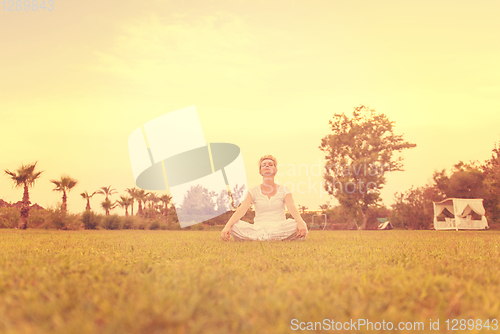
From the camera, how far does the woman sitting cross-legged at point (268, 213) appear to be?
6.70 metres

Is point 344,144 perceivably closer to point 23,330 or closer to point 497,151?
point 497,151

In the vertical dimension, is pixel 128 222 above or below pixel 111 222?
below

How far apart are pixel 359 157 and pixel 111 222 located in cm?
2208

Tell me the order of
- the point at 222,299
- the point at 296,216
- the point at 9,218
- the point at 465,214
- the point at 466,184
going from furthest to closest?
the point at 466,184
the point at 465,214
the point at 9,218
the point at 296,216
the point at 222,299

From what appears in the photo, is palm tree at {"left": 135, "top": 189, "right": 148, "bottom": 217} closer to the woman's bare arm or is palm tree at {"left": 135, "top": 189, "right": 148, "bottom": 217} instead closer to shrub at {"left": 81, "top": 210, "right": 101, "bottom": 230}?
shrub at {"left": 81, "top": 210, "right": 101, "bottom": 230}

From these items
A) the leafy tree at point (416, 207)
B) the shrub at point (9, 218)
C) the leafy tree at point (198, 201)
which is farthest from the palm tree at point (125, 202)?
the leafy tree at point (416, 207)

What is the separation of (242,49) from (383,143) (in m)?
19.5

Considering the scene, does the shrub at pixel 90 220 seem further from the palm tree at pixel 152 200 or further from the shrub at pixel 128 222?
the palm tree at pixel 152 200

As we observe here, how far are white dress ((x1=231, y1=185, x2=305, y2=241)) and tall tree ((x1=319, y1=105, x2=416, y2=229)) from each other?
22671 millimetres

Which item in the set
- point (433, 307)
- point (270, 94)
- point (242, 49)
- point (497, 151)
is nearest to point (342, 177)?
point (497, 151)

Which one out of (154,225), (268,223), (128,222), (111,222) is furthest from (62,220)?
(268,223)

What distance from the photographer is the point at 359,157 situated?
2977cm

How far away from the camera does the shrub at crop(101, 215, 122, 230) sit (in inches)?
744

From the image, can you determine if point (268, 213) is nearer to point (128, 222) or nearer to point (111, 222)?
point (111, 222)
